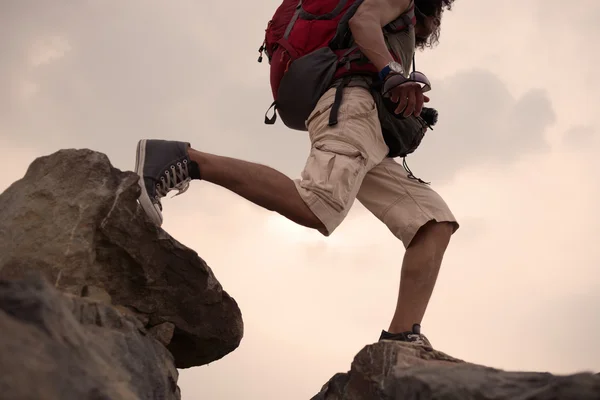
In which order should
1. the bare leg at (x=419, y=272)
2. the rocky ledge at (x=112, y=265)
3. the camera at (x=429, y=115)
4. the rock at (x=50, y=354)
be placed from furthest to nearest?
the camera at (x=429, y=115)
the bare leg at (x=419, y=272)
the rocky ledge at (x=112, y=265)
the rock at (x=50, y=354)

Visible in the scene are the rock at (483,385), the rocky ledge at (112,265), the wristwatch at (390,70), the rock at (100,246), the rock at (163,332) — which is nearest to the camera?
the rock at (483,385)

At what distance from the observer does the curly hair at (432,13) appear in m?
5.16

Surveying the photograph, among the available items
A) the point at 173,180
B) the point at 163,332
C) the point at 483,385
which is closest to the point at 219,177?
the point at 173,180

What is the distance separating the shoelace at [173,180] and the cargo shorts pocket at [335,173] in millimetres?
714

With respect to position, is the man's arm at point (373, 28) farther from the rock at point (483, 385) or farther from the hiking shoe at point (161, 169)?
the rock at point (483, 385)

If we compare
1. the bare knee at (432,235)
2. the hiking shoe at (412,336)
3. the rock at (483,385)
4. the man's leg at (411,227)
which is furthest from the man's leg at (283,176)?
the rock at (483,385)

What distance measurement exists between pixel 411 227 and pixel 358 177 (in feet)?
1.86

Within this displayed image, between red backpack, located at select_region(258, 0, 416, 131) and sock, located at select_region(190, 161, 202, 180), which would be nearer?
sock, located at select_region(190, 161, 202, 180)

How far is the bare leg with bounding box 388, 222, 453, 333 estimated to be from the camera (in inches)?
174

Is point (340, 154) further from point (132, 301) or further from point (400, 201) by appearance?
point (132, 301)

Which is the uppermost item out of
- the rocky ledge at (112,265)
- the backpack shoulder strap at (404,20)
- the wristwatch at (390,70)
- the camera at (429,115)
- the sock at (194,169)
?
the backpack shoulder strap at (404,20)

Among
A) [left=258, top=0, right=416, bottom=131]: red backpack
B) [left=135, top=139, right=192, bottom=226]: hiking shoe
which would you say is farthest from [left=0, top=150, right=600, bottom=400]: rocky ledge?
[left=258, top=0, right=416, bottom=131]: red backpack

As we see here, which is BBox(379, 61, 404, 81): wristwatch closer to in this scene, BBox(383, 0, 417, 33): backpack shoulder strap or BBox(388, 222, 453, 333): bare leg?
BBox(383, 0, 417, 33): backpack shoulder strap

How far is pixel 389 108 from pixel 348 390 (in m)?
1.79
